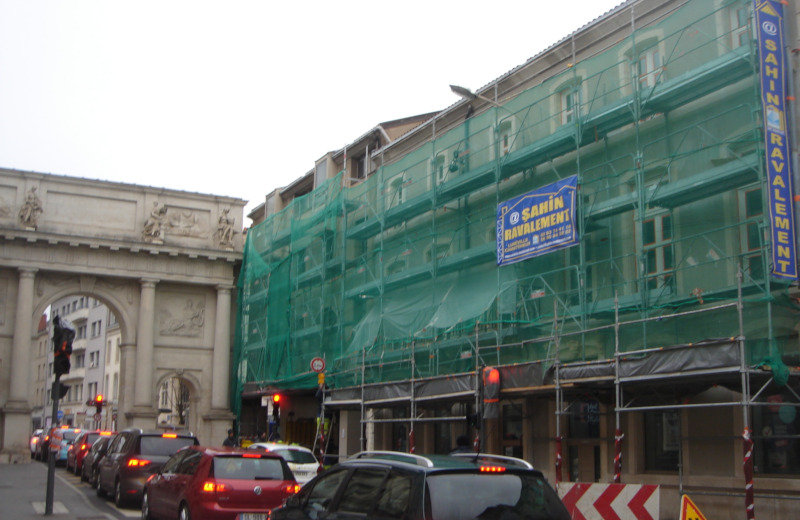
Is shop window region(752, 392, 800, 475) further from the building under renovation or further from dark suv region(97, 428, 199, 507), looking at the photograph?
dark suv region(97, 428, 199, 507)

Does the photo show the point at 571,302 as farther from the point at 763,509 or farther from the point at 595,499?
the point at 595,499

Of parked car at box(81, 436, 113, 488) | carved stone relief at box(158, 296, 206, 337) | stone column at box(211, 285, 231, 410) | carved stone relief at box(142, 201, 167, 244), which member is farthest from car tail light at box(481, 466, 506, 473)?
carved stone relief at box(158, 296, 206, 337)

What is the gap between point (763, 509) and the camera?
15.1 meters

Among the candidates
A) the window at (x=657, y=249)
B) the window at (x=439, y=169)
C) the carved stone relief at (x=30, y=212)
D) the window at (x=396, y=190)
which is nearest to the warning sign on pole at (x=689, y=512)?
the window at (x=657, y=249)

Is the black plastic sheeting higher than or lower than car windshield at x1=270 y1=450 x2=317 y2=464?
higher

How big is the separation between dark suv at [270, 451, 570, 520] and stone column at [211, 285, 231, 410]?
36.3 metres

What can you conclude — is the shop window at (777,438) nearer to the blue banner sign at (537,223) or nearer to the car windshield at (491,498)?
the blue banner sign at (537,223)

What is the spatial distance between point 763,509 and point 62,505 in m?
14.2

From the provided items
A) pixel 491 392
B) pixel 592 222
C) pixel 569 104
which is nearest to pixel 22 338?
pixel 491 392

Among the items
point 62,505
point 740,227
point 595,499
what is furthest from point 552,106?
point 62,505

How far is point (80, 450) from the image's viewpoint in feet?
98.3

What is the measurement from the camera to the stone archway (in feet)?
130

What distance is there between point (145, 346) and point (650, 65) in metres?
29.8

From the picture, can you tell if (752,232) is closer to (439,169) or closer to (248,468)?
(248,468)
